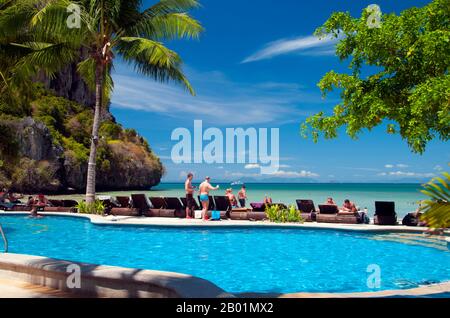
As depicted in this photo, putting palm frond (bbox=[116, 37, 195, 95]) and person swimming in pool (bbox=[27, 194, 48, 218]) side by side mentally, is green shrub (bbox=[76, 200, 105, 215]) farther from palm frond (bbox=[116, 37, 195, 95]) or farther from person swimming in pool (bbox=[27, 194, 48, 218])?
palm frond (bbox=[116, 37, 195, 95])

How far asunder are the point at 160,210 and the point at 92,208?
3516mm

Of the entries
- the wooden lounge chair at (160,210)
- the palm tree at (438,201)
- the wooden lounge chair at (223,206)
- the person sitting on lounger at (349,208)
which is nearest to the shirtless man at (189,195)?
the wooden lounge chair at (160,210)

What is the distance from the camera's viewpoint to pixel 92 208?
19.3 metres

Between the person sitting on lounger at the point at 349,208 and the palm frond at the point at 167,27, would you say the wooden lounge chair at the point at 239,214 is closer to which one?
the person sitting on lounger at the point at 349,208

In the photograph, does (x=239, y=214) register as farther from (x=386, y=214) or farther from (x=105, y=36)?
(x=105, y=36)

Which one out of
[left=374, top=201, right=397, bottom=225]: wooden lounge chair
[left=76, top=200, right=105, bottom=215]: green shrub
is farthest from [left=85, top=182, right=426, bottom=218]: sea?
[left=76, top=200, right=105, bottom=215]: green shrub

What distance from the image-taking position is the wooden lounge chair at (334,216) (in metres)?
15.7

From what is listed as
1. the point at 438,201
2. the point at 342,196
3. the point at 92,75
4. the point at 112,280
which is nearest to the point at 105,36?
the point at 92,75

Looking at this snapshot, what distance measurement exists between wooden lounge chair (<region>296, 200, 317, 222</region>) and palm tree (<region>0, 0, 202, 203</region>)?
774 centimetres

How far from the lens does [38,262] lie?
17.9 ft

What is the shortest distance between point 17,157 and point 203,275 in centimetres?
805

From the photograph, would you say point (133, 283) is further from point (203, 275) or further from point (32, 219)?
point (32, 219)

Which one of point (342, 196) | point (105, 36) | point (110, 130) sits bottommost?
point (342, 196)

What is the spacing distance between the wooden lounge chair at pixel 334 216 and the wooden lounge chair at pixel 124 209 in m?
8.09
